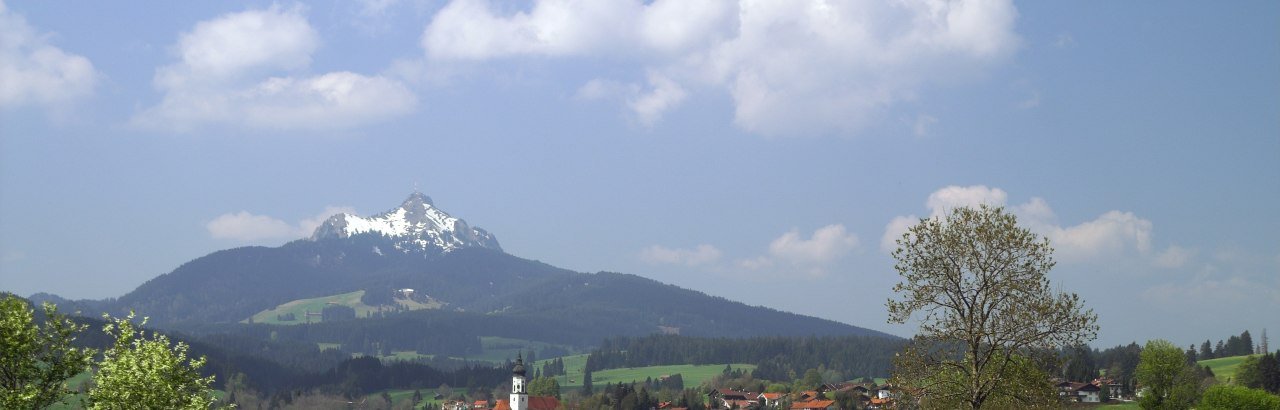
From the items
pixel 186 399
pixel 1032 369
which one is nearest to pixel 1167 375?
pixel 1032 369

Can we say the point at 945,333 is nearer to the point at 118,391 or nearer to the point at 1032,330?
the point at 1032,330

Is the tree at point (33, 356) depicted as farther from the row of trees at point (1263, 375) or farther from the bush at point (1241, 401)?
the row of trees at point (1263, 375)

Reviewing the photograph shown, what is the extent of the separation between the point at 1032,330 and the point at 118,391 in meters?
33.0

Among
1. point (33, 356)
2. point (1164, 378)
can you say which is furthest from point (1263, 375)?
point (33, 356)

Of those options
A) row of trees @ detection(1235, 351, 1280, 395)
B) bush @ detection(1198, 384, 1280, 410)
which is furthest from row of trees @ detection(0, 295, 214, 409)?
row of trees @ detection(1235, 351, 1280, 395)

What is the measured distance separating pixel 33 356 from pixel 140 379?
5.11 m

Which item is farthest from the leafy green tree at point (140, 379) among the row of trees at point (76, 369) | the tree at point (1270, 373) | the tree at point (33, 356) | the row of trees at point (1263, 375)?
the tree at point (1270, 373)

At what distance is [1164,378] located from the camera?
5054 inches

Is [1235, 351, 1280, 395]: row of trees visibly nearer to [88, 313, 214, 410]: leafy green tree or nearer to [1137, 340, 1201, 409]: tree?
[1137, 340, 1201, 409]: tree

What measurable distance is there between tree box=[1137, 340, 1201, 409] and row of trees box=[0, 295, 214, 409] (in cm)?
10756

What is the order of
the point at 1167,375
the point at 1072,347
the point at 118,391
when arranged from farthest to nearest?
the point at 1167,375 < the point at 118,391 < the point at 1072,347

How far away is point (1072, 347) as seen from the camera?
A: 41125 mm

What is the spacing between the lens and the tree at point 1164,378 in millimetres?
127062

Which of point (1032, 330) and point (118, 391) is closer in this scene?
point (1032, 330)
